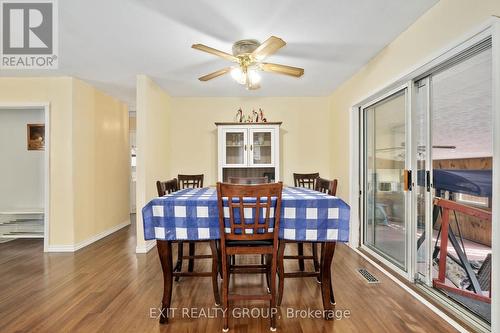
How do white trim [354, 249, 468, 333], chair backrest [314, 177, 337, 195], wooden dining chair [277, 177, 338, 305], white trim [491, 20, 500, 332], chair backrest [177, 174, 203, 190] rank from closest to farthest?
1. white trim [491, 20, 500, 332]
2. white trim [354, 249, 468, 333]
3. wooden dining chair [277, 177, 338, 305]
4. chair backrest [314, 177, 337, 195]
5. chair backrest [177, 174, 203, 190]

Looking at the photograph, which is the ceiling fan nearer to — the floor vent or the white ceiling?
the white ceiling

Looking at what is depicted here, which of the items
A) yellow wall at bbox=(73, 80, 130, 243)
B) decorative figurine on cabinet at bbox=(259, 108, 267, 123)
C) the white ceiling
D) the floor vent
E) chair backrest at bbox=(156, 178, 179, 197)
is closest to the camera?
the white ceiling

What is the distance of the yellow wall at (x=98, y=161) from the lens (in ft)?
11.4

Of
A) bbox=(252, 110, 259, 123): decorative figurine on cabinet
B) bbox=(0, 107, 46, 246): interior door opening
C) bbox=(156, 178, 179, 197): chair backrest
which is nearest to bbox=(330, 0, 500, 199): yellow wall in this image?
bbox=(252, 110, 259, 123): decorative figurine on cabinet

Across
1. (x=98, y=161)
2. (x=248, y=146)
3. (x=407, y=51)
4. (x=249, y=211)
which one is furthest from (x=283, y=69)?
A: (x=98, y=161)

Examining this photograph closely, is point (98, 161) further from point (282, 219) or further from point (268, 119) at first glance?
point (282, 219)

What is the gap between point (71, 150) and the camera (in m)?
3.35

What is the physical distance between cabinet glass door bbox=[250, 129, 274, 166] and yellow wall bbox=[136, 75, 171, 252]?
1450 millimetres

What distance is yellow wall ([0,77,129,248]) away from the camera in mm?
3324

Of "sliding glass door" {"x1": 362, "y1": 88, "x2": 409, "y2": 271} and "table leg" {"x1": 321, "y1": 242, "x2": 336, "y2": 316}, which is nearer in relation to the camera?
"table leg" {"x1": 321, "y1": 242, "x2": 336, "y2": 316}

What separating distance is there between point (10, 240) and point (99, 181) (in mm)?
1646

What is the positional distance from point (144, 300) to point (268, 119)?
127 inches

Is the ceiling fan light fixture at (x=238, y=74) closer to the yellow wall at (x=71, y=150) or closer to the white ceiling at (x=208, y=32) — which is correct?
the white ceiling at (x=208, y=32)

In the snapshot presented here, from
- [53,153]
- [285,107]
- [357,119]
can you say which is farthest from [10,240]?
[357,119]
